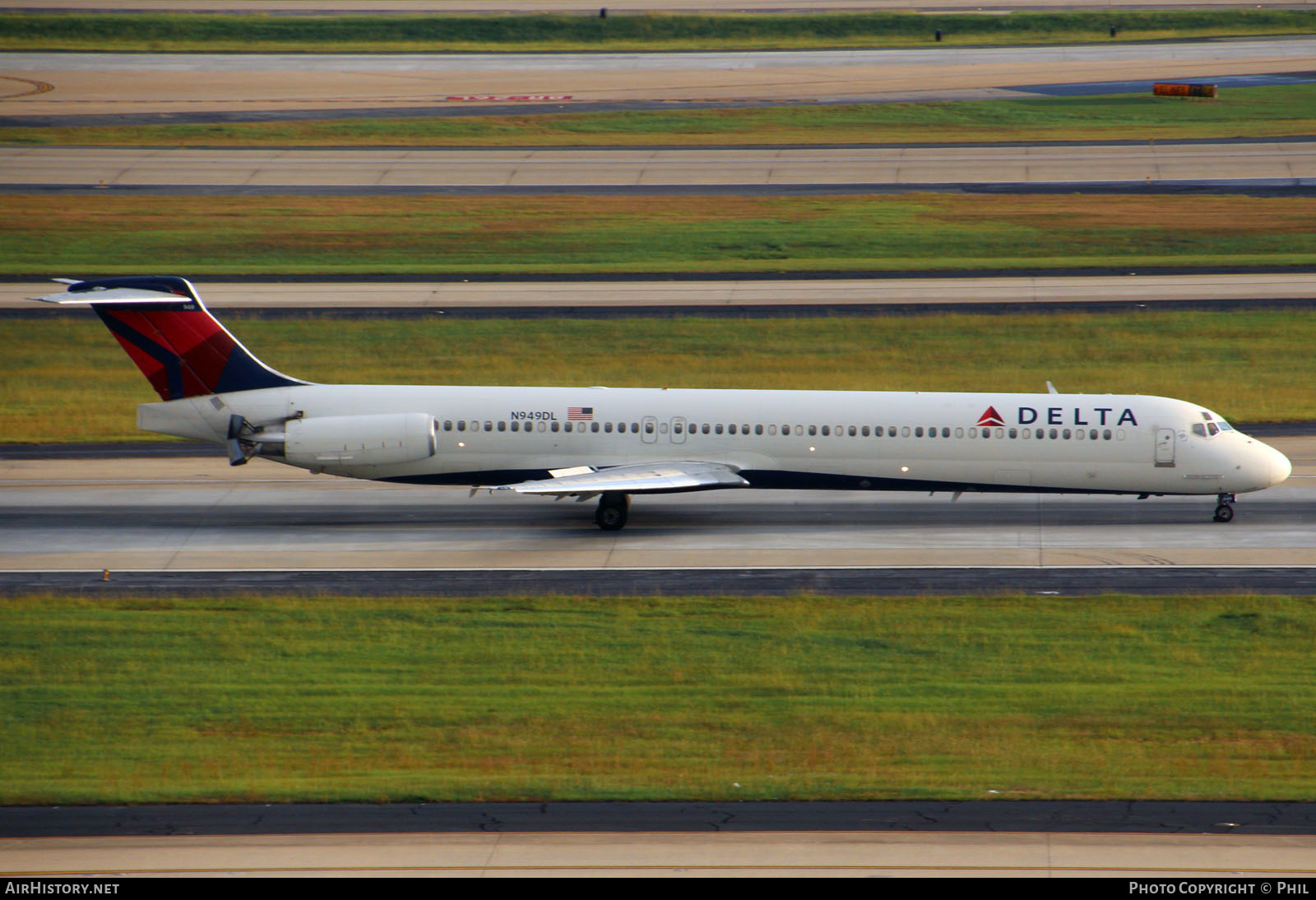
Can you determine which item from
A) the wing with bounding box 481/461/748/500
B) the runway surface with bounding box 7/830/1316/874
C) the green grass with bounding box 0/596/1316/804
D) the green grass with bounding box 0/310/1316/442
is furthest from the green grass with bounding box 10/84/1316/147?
the runway surface with bounding box 7/830/1316/874

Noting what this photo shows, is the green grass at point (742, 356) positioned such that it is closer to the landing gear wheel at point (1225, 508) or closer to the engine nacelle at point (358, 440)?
the landing gear wheel at point (1225, 508)

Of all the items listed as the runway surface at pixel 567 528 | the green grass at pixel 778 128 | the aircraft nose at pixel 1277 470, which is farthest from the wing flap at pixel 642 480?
the green grass at pixel 778 128

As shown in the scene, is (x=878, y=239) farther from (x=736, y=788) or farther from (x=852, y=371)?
(x=736, y=788)

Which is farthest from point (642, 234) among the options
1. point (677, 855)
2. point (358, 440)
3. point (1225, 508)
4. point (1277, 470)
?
point (677, 855)

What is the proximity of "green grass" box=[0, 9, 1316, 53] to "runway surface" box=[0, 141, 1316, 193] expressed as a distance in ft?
98.9

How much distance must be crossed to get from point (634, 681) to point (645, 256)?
3845cm

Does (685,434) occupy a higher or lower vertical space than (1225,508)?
higher

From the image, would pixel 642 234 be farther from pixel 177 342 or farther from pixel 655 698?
pixel 655 698

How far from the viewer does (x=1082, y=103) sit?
281ft

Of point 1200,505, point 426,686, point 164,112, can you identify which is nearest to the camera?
point 426,686

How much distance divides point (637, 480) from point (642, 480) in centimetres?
11

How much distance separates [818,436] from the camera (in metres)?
36.2

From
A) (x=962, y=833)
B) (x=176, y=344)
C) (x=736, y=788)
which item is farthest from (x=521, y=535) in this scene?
(x=962, y=833)

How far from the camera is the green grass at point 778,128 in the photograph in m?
79.7
